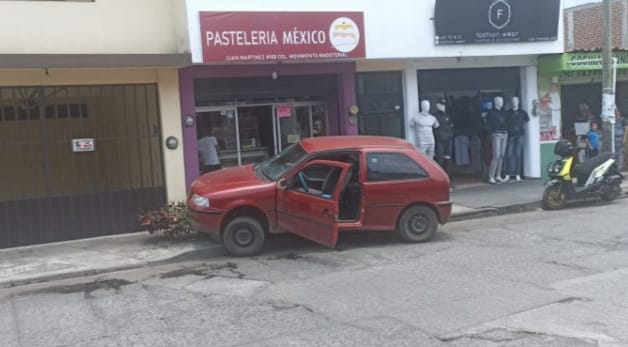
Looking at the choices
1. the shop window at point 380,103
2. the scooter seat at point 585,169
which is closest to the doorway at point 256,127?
the shop window at point 380,103

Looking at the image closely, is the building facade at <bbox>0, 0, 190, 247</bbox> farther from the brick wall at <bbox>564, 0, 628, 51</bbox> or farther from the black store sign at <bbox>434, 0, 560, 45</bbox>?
the brick wall at <bbox>564, 0, 628, 51</bbox>

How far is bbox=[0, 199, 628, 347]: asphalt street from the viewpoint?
230 inches

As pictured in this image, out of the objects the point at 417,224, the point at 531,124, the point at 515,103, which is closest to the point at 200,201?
the point at 417,224

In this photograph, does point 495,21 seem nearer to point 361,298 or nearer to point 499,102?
point 499,102

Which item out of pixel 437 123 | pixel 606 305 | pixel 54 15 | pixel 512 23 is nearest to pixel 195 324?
pixel 606 305

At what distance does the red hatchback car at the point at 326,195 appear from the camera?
30.7ft

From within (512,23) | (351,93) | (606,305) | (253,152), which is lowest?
(606,305)

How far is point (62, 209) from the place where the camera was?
11.3 metres

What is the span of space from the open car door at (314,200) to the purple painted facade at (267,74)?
10.9 ft

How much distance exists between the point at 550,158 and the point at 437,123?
11.2 feet

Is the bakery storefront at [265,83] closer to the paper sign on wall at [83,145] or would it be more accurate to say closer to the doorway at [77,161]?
the doorway at [77,161]

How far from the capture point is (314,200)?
9.16 meters

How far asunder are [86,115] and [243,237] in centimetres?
402

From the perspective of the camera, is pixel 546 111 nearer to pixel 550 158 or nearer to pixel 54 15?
pixel 550 158
